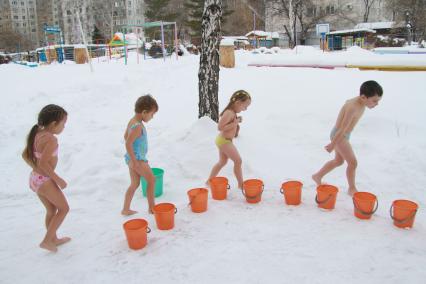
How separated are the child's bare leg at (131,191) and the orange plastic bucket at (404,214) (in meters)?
2.49

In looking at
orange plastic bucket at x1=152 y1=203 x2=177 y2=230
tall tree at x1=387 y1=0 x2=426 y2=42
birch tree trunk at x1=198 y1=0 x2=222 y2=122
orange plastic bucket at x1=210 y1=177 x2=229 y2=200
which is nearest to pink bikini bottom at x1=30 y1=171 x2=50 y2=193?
orange plastic bucket at x1=152 y1=203 x2=177 y2=230

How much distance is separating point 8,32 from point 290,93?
2107 inches

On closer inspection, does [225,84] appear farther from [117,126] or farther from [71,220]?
[71,220]

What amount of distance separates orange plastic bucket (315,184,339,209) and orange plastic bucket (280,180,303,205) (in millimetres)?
201

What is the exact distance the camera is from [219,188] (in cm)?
404

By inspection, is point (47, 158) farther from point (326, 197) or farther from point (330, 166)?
point (330, 166)

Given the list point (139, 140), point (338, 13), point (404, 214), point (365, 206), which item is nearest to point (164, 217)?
point (139, 140)

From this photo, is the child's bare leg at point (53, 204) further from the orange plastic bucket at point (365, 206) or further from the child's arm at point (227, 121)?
the orange plastic bucket at point (365, 206)

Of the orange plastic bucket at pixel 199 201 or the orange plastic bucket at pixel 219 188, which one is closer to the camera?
the orange plastic bucket at pixel 199 201

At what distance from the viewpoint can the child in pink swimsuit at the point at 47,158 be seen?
283 cm

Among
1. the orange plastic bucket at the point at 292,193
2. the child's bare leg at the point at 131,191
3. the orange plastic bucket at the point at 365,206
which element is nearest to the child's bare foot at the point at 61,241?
the child's bare leg at the point at 131,191

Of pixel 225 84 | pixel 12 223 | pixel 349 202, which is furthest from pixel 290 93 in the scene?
pixel 12 223

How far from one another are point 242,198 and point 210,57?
9.11ft

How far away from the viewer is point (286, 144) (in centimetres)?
573
